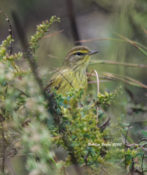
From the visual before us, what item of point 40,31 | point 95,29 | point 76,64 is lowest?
point 40,31

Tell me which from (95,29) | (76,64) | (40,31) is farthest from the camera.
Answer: (95,29)

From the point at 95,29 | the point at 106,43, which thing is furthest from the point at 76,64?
the point at 95,29

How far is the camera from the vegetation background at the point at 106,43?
2637mm

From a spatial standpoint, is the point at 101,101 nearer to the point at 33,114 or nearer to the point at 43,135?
the point at 33,114

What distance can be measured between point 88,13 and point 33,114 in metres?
4.93

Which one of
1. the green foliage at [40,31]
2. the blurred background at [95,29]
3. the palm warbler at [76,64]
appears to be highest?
the blurred background at [95,29]

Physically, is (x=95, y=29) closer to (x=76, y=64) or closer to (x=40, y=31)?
(x=76, y=64)

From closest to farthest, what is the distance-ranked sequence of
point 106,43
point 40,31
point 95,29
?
point 40,31
point 106,43
point 95,29

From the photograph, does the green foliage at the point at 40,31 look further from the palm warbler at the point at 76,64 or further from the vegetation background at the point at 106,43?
the palm warbler at the point at 76,64

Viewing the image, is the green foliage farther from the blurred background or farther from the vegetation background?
the blurred background

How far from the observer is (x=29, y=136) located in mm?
1269

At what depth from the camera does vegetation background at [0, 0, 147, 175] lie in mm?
2637

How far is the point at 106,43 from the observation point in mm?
4805

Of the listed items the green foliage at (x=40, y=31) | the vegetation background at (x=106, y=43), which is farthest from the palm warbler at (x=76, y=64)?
the green foliage at (x=40, y=31)
